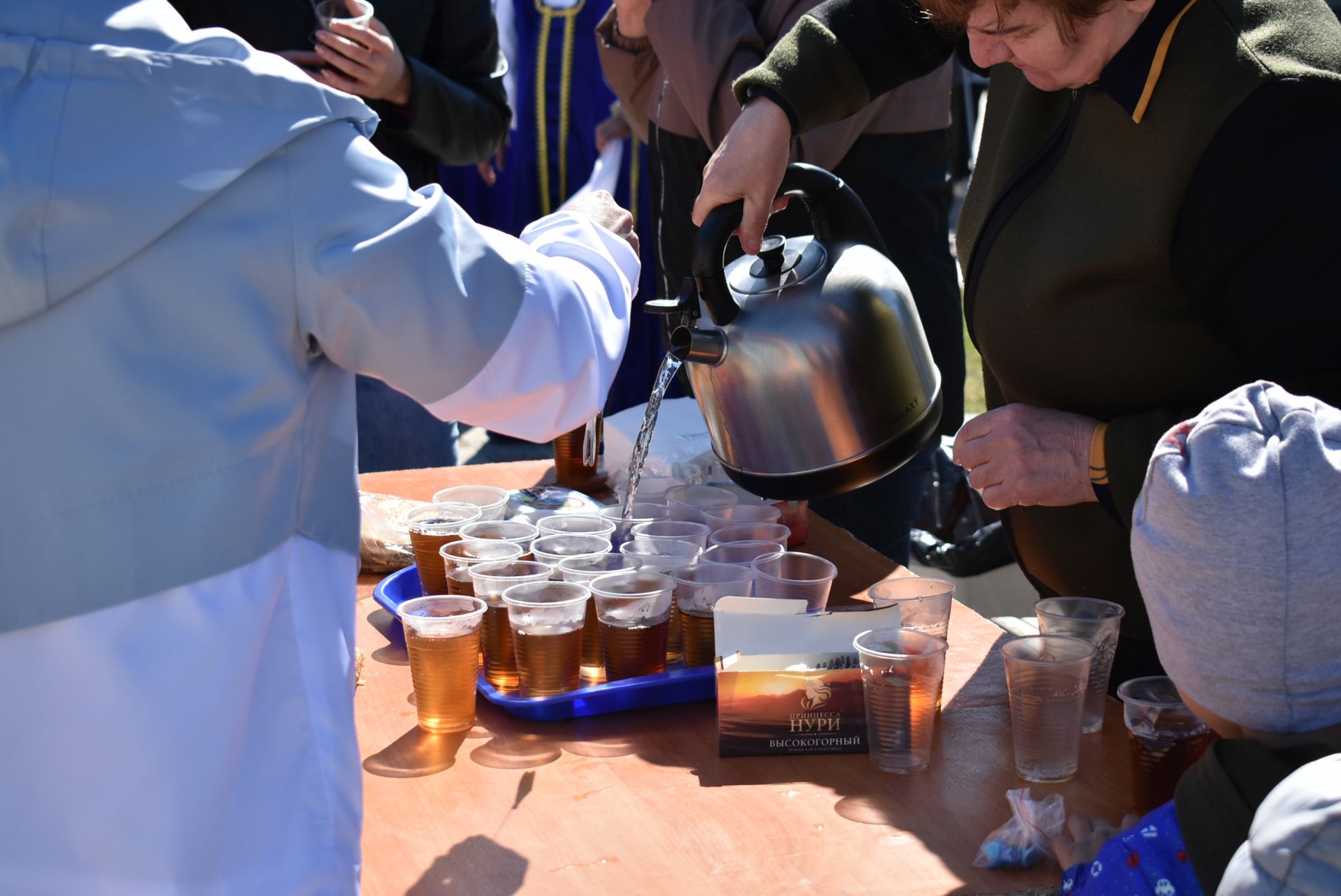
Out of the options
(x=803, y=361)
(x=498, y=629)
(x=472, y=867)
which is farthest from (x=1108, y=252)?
(x=472, y=867)

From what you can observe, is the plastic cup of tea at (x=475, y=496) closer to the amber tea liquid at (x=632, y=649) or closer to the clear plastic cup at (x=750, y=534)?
the clear plastic cup at (x=750, y=534)

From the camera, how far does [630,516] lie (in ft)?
6.15

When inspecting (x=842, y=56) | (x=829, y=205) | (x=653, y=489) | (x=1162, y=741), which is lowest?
(x=653, y=489)

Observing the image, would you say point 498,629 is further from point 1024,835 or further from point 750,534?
point 1024,835

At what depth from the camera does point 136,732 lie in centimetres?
98

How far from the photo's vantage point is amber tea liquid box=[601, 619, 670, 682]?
59.1 inches

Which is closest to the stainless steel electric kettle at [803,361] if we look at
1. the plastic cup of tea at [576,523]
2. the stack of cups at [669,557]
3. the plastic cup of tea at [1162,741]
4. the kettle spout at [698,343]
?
the kettle spout at [698,343]

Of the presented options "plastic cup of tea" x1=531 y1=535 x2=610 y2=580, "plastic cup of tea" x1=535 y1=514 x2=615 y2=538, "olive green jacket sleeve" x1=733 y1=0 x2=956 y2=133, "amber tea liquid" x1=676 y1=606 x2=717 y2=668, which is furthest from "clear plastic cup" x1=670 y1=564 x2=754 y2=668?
"olive green jacket sleeve" x1=733 y1=0 x2=956 y2=133

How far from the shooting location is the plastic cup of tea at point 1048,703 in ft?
4.25

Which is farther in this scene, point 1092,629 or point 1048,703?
point 1092,629

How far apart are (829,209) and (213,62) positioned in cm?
97

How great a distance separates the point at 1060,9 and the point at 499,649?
97cm

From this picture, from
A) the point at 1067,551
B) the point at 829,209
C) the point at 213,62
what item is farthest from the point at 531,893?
the point at 829,209

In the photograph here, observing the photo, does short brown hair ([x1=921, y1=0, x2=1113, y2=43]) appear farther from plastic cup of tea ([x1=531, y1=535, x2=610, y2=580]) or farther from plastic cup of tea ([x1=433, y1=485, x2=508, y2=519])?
plastic cup of tea ([x1=433, y1=485, x2=508, y2=519])
